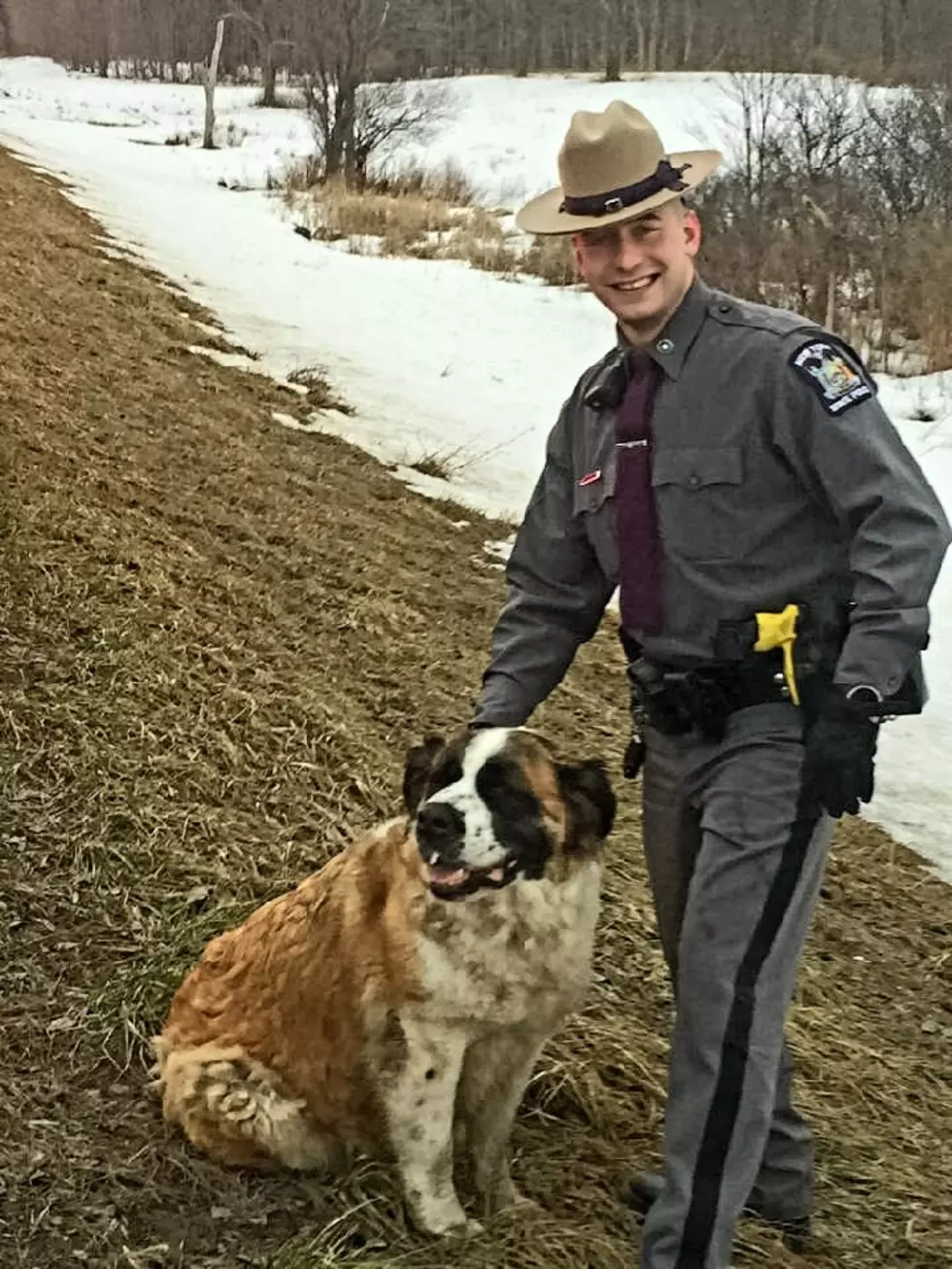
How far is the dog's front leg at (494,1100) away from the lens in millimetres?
2908

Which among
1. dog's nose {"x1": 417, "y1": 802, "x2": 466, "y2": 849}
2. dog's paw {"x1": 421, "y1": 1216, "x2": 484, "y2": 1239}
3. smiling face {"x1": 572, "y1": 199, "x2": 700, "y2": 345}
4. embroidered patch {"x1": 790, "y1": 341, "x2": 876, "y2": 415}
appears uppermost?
smiling face {"x1": 572, "y1": 199, "x2": 700, "y2": 345}

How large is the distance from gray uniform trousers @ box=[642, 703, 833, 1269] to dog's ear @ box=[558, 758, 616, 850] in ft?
0.81

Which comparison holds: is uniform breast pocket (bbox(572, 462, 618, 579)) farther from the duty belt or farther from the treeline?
the treeline

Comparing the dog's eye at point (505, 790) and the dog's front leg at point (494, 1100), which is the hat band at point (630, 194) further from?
the dog's front leg at point (494, 1100)

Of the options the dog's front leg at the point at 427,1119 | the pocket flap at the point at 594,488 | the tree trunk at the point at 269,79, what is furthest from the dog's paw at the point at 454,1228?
the tree trunk at the point at 269,79

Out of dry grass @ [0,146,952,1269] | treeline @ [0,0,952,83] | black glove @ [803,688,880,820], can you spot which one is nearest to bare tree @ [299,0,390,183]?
treeline @ [0,0,952,83]

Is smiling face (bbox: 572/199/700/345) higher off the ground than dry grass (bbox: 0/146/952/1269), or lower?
higher

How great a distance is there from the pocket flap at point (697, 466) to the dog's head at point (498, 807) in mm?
574

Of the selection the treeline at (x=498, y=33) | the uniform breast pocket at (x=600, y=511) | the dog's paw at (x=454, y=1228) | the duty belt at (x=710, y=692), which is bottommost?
the dog's paw at (x=454, y=1228)

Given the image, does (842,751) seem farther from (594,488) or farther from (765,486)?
(594,488)

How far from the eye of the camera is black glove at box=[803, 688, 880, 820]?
2.39 metres

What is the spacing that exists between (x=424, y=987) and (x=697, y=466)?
1.12 metres

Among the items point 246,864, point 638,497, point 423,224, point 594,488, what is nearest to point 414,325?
point 423,224

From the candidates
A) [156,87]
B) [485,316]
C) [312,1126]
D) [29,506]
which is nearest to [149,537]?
[29,506]
